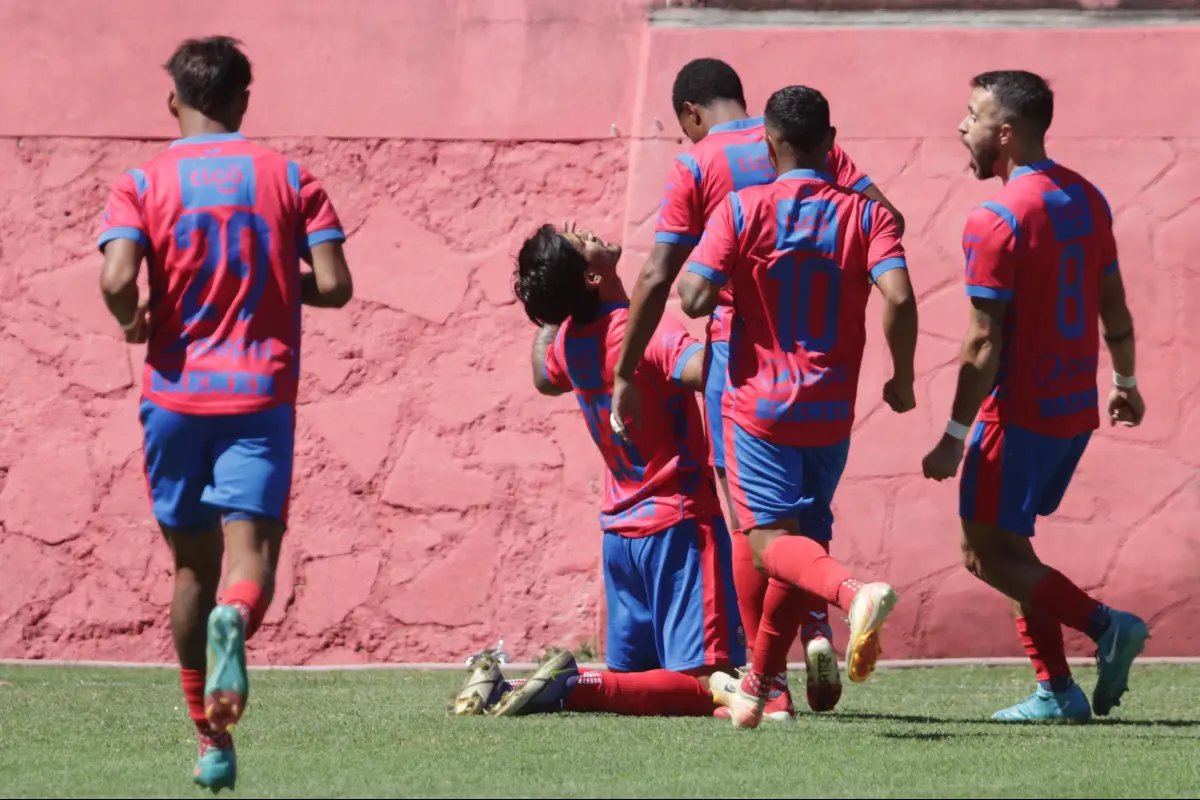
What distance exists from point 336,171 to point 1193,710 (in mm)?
4014

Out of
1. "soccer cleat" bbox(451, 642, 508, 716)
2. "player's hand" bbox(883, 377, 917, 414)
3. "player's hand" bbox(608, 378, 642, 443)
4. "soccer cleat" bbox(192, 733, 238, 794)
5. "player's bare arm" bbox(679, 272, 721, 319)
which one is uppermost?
"player's bare arm" bbox(679, 272, 721, 319)

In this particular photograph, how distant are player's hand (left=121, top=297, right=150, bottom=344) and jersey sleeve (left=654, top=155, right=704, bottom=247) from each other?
165 centimetres

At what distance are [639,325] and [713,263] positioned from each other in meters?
0.28

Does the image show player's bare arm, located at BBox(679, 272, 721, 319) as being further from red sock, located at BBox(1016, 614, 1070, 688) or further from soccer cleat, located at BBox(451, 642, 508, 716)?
red sock, located at BBox(1016, 614, 1070, 688)

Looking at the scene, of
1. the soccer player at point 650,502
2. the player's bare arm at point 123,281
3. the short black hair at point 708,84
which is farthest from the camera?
the short black hair at point 708,84

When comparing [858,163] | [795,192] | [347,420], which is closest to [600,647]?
[347,420]

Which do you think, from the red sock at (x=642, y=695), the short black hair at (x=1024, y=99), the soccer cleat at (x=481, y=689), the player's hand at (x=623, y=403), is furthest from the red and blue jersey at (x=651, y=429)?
the short black hair at (x=1024, y=99)

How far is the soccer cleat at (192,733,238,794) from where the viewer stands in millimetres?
3840

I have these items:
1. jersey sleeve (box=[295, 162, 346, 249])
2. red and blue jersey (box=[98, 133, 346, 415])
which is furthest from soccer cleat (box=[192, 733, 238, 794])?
jersey sleeve (box=[295, 162, 346, 249])

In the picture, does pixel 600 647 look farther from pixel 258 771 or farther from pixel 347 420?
pixel 258 771

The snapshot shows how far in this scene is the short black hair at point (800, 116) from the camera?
5.04m

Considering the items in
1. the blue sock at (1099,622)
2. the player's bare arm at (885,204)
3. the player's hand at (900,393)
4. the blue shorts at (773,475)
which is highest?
the player's bare arm at (885,204)

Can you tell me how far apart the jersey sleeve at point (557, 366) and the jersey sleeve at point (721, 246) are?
2.53 feet

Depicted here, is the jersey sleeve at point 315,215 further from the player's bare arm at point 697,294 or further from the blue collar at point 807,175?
the blue collar at point 807,175
